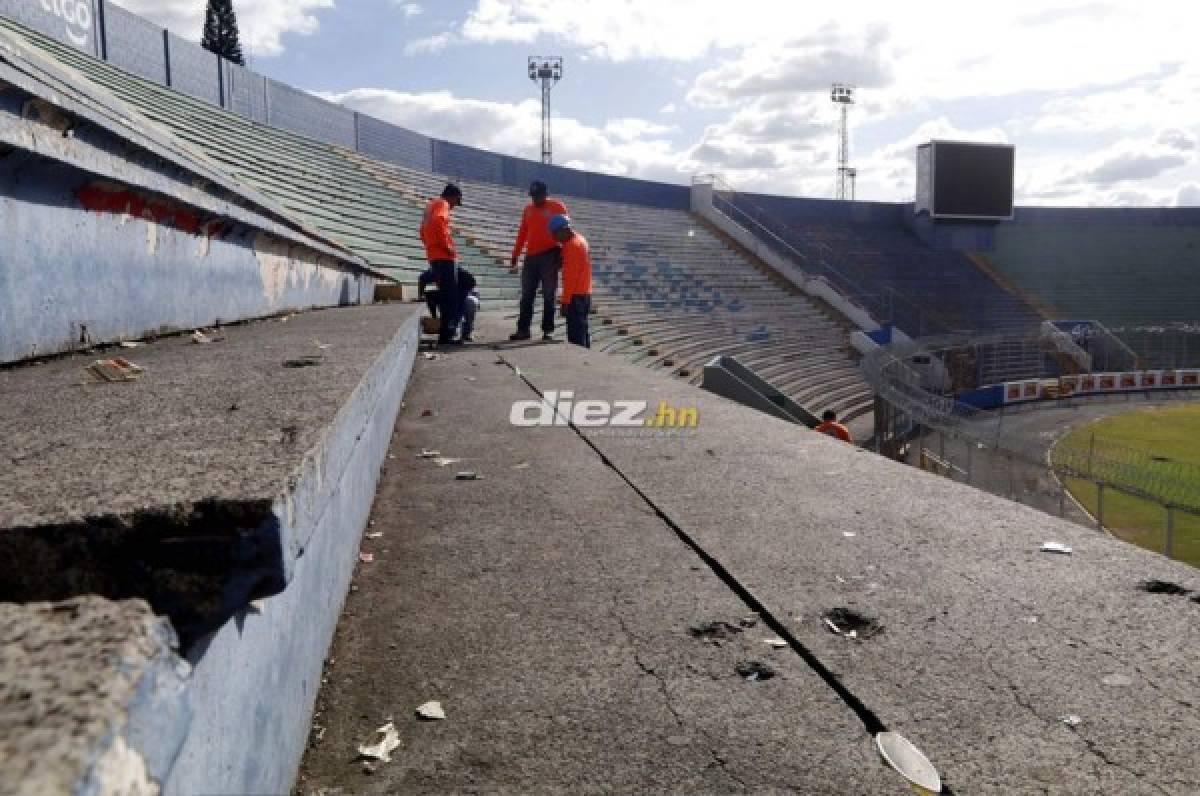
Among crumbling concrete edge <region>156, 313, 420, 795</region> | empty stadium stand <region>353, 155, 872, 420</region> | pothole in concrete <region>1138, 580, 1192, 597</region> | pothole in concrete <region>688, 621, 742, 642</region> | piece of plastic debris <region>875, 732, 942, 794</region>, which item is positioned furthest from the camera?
empty stadium stand <region>353, 155, 872, 420</region>

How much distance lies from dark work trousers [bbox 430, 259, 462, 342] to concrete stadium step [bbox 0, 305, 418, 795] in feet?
22.5

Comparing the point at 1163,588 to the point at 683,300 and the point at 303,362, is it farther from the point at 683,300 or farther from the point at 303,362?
the point at 683,300

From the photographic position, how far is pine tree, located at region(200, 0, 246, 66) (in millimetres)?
42281

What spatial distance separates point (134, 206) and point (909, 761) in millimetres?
4209

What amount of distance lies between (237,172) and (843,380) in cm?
1618

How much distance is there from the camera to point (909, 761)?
1561mm

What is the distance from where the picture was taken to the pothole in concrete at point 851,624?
2.07 meters

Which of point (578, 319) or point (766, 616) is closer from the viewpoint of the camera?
point (766, 616)

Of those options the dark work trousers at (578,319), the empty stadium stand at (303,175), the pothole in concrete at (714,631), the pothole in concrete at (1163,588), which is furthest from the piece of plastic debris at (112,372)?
the empty stadium stand at (303,175)

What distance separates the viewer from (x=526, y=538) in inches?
112

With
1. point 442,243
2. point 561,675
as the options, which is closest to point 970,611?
point 561,675

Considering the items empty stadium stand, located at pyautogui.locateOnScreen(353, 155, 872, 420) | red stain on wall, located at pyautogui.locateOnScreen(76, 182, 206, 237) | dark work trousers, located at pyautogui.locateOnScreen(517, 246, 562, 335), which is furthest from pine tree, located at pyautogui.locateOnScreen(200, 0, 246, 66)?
red stain on wall, located at pyautogui.locateOnScreen(76, 182, 206, 237)

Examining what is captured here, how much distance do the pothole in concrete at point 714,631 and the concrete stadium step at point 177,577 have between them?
2.75ft

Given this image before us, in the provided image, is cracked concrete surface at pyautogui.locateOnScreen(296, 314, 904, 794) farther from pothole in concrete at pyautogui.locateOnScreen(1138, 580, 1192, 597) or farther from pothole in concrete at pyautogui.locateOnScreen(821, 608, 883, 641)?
pothole in concrete at pyautogui.locateOnScreen(1138, 580, 1192, 597)
